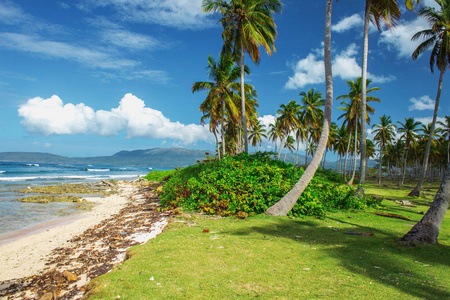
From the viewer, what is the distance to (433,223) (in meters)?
5.23

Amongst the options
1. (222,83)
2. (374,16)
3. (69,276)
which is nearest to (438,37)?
(374,16)

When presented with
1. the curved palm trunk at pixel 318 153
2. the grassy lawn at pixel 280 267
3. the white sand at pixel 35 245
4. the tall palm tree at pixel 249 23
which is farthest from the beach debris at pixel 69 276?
the tall palm tree at pixel 249 23

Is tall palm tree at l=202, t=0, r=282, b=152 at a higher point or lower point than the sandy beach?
higher

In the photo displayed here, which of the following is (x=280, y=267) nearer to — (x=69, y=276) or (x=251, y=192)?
(x=69, y=276)

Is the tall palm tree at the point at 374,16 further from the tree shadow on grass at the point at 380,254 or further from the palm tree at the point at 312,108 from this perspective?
the palm tree at the point at 312,108

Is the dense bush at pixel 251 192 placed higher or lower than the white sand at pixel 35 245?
higher

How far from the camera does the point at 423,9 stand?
18156 mm

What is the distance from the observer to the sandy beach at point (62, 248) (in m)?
4.93

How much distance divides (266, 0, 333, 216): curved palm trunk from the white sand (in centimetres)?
673

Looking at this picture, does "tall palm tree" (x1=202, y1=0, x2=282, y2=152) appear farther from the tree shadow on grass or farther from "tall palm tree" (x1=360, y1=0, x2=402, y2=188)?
the tree shadow on grass

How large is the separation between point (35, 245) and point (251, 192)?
711 centimetres

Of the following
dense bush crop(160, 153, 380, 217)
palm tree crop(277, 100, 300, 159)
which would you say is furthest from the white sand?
palm tree crop(277, 100, 300, 159)

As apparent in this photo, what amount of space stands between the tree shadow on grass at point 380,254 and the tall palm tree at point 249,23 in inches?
371

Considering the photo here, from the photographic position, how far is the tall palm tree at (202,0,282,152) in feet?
53.6
